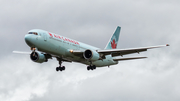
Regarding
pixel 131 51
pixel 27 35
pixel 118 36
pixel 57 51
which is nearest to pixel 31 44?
pixel 27 35

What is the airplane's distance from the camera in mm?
46344

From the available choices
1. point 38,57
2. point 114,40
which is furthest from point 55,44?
point 114,40

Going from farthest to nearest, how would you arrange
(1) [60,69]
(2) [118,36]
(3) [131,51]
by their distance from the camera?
1. (2) [118,36]
2. (1) [60,69]
3. (3) [131,51]

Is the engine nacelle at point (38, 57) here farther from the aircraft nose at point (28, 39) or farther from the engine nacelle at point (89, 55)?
the aircraft nose at point (28, 39)

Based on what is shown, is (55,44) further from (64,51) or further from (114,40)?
(114,40)

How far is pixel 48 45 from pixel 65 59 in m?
6.87

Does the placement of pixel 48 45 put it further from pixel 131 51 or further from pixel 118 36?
pixel 118 36

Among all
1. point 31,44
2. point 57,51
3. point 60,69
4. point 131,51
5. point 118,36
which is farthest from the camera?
point 118,36

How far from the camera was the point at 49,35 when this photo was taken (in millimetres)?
47750

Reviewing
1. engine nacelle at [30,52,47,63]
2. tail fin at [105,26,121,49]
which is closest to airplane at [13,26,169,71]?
engine nacelle at [30,52,47,63]

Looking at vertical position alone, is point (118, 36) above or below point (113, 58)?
above

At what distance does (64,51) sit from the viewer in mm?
49594

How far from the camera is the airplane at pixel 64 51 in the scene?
4634cm

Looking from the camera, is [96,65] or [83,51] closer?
[83,51]
